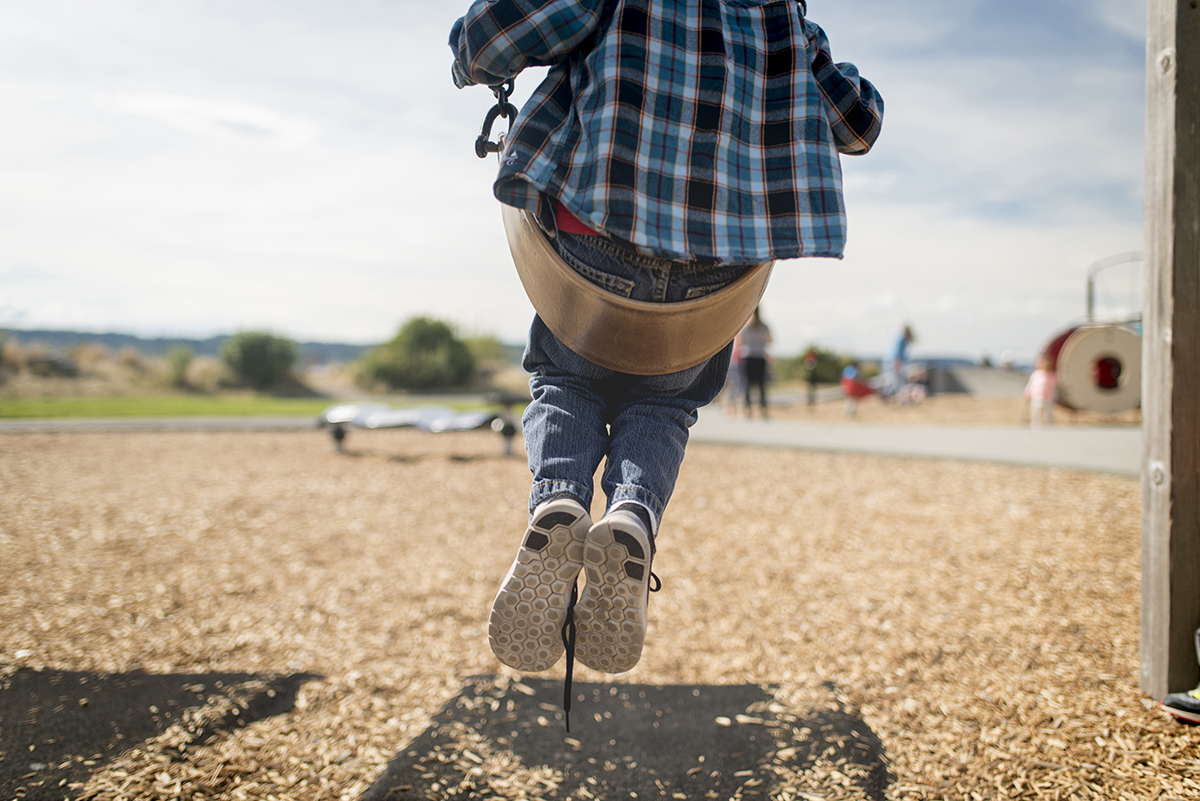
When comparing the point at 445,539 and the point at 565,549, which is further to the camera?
the point at 445,539

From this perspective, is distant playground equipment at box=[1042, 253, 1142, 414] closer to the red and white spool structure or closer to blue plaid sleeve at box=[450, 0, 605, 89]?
the red and white spool structure

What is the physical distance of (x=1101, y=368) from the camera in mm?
9227

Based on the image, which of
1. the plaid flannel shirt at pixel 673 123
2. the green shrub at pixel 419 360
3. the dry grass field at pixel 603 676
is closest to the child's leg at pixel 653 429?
the plaid flannel shirt at pixel 673 123

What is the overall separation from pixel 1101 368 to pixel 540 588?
10.1 metres

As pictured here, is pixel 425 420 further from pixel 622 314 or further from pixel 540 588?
pixel 622 314

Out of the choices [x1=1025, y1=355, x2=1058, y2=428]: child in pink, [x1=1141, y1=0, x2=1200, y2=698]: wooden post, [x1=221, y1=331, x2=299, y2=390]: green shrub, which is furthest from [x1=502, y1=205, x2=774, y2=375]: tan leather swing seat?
[x1=221, y1=331, x2=299, y2=390]: green shrub

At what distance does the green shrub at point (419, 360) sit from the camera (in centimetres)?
2052

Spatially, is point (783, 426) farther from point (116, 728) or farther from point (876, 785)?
point (116, 728)

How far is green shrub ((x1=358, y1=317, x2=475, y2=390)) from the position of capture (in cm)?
2052

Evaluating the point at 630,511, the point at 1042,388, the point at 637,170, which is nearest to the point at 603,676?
the point at 630,511

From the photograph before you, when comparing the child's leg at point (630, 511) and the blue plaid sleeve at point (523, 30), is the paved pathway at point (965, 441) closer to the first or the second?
the child's leg at point (630, 511)

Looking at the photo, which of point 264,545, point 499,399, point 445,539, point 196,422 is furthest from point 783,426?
point 196,422

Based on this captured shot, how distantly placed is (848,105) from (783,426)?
8.20 meters

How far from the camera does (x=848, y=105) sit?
165 cm
